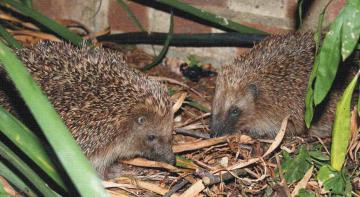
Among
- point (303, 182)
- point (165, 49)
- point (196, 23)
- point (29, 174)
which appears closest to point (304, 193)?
point (303, 182)

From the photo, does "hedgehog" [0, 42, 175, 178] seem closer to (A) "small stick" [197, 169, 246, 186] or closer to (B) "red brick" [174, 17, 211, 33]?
(A) "small stick" [197, 169, 246, 186]

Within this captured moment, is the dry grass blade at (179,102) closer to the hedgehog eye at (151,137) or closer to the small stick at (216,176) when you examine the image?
the hedgehog eye at (151,137)

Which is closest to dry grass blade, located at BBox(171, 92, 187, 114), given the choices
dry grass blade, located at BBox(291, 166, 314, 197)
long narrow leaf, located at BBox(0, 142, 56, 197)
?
dry grass blade, located at BBox(291, 166, 314, 197)

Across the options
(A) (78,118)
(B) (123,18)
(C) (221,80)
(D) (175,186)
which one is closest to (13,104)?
(A) (78,118)

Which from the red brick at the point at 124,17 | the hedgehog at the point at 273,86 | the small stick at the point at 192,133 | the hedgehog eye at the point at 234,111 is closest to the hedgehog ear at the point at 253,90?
the hedgehog at the point at 273,86

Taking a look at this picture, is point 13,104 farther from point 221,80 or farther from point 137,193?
point 221,80
